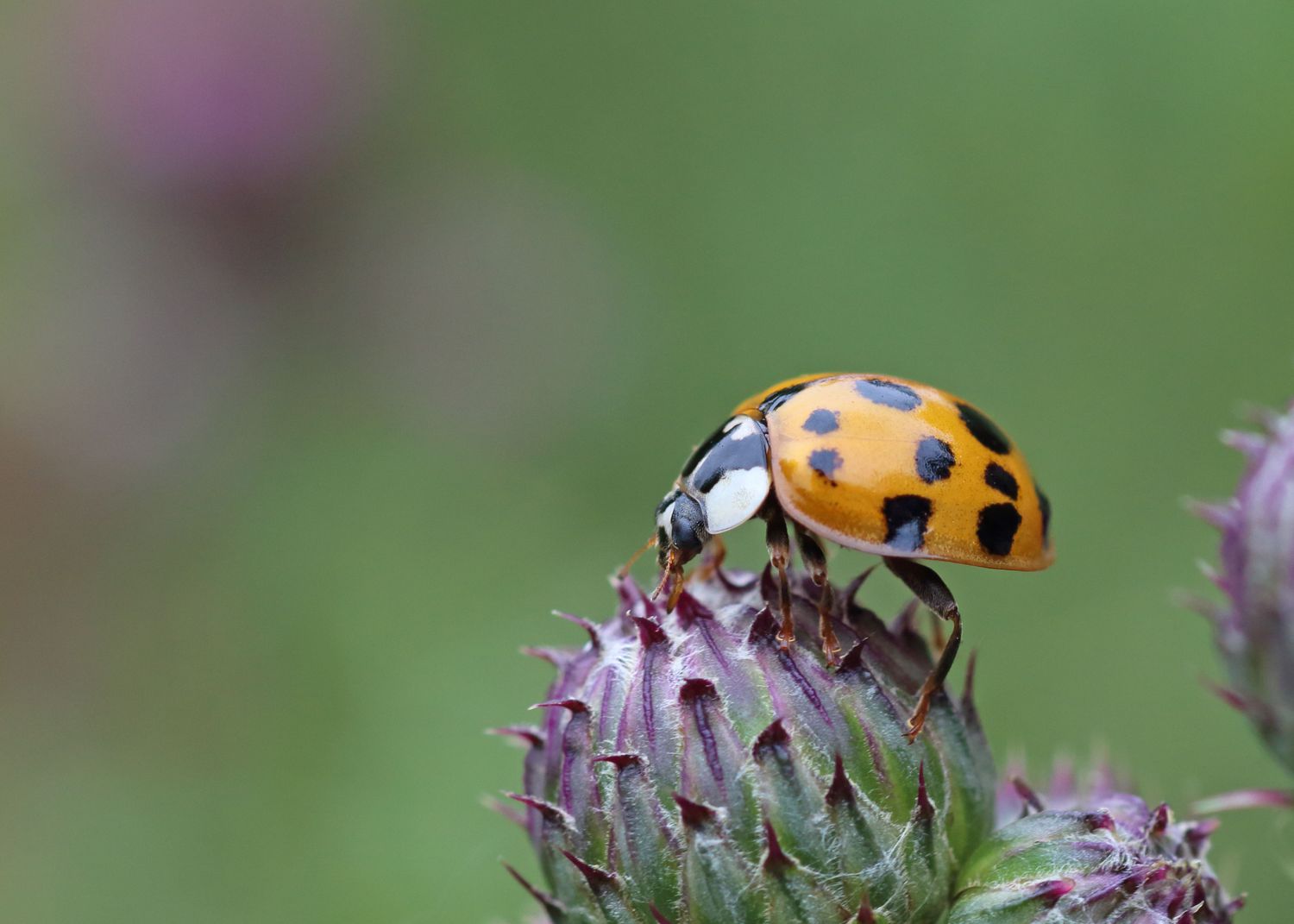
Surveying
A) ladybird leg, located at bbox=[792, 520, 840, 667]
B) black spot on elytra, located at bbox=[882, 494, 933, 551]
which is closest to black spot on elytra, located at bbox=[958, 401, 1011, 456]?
black spot on elytra, located at bbox=[882, 494, 933, 551]

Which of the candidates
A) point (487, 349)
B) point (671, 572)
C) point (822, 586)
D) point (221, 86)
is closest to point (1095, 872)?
point (822, 586)

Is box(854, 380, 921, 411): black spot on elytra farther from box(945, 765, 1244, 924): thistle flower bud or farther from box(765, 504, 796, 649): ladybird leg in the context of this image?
box(945, 765, 1244, 924): thistle flower bud

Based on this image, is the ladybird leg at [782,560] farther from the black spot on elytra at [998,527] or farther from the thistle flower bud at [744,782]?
the black spot on elytra at [998,527]

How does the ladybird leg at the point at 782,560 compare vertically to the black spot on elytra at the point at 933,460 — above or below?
below

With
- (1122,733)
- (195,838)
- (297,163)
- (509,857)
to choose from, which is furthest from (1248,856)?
(297,163)

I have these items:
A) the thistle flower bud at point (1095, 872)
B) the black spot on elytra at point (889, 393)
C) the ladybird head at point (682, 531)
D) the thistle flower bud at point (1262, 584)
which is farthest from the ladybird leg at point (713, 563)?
the thistle flower bud at point (1262, 584)

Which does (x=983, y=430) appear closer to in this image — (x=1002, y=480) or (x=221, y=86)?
(x=1002, y=480)

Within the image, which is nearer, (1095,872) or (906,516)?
(1095,872)

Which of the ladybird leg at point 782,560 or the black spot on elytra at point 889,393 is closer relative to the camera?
the ladybird leg at point 782,560
